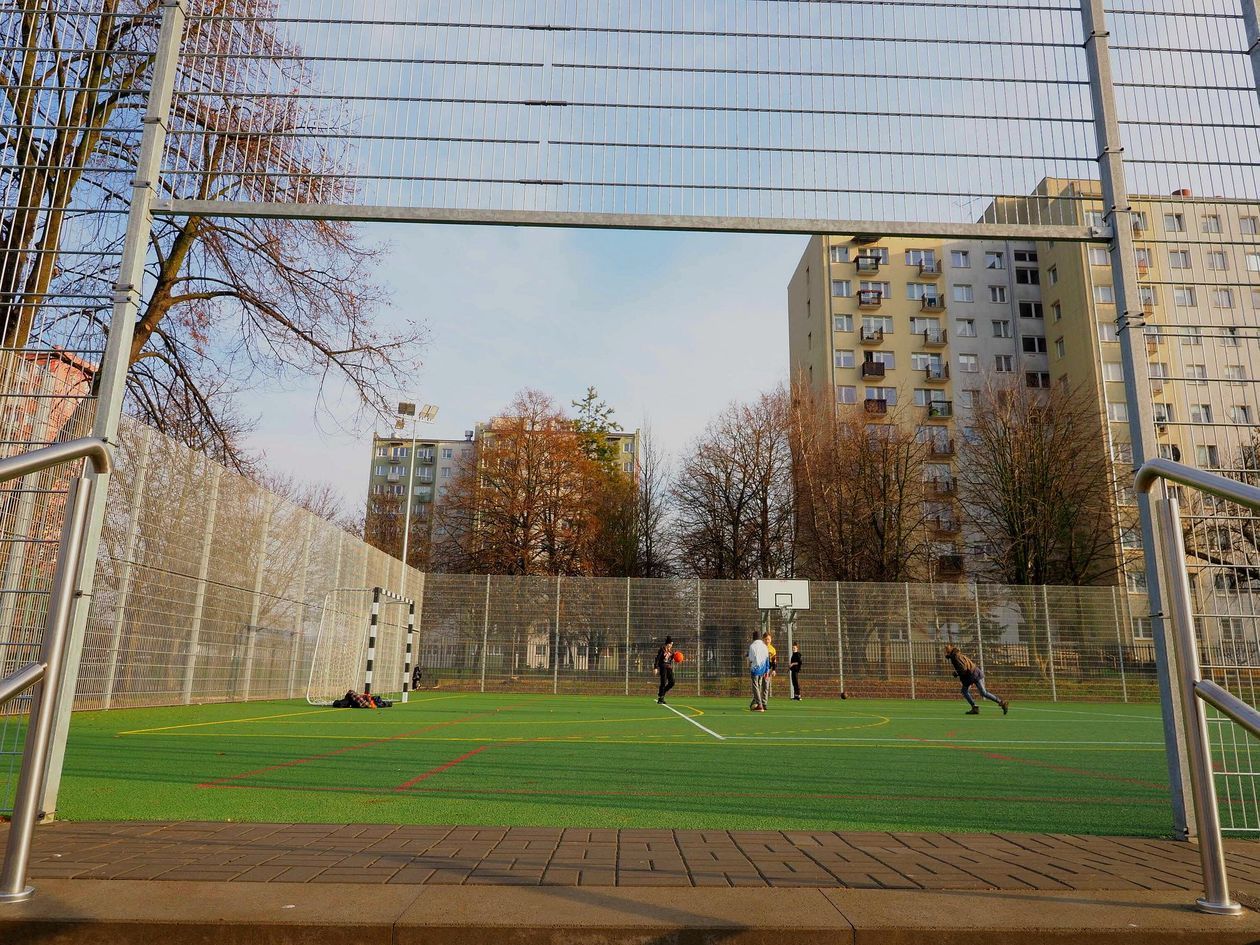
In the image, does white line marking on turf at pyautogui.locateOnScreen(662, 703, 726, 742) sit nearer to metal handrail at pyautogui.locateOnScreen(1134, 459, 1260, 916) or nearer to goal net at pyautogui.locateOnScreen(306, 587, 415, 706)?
goal net at pyautogui.locateOnScreen(306, 587, 415, 706)

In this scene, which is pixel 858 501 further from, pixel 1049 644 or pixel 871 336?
pixel 871 336

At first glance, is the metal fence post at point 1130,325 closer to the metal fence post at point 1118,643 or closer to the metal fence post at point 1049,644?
the metal fence post at point 1049,644

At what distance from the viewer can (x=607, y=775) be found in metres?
6.46

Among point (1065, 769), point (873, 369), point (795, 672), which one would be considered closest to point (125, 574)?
point (1065, 769)

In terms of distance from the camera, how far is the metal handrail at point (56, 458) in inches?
102

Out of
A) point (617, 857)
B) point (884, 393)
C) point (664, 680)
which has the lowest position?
point (617, 857)

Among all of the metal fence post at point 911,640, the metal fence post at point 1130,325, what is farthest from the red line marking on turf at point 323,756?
the metal fence post at point 911,640

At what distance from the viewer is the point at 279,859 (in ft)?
11.2

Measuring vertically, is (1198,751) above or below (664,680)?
above

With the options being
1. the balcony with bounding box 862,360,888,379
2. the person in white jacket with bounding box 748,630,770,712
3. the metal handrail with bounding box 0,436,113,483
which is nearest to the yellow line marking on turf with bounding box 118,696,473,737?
the metal handrail with bounding box 0,436,113,483

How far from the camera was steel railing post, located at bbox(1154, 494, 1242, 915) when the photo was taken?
9.23ft

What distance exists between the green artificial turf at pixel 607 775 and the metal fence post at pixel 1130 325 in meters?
0.53

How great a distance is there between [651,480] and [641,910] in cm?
4067

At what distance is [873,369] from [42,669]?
52.6 metres
